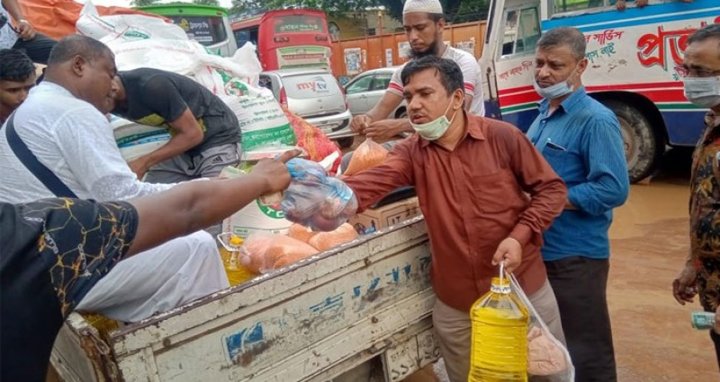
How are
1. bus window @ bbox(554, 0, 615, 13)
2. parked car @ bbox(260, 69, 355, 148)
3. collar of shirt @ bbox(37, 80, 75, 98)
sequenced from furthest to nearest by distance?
parked car @ bbox(260, 69, 355, 148), bus window @ bbox(554, 0, 615, 13), collar of shirt @ bbox(37, 80, 75, 98)

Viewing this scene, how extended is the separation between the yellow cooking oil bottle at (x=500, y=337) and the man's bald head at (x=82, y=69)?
5.48 ft

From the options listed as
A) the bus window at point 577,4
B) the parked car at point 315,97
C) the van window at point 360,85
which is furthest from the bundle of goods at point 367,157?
the van window at point 360,85

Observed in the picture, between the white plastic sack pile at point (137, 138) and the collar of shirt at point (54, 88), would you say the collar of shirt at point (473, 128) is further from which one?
the white plastic sack pile at point (137, 138)

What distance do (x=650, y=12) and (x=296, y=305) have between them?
5.55m

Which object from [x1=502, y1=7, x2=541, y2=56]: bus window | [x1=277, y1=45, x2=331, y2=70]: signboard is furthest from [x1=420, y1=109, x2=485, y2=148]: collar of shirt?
[x1=277, y1=45, x2=331, y2=70]: signboard

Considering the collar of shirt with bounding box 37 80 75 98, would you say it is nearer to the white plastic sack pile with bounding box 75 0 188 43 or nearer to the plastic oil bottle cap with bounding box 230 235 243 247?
the plastic oil bottle cap with bounding box 230 235 243 247

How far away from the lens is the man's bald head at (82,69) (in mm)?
2062

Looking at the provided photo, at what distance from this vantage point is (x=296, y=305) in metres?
1.82

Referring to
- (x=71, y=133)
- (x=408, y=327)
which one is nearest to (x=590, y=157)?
(x=408, y=327)

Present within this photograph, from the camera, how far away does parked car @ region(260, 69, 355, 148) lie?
948cm

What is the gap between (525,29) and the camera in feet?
23.0

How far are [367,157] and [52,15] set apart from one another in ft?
12.9

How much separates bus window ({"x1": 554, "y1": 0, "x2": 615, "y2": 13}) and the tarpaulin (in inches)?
189

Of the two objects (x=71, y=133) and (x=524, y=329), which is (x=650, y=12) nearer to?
(x=524, y=329)
